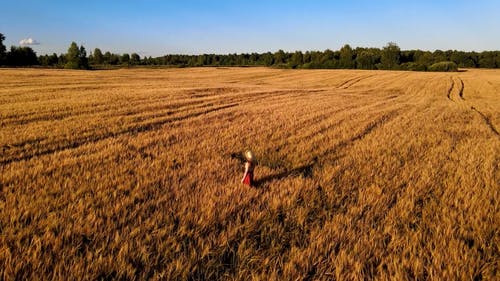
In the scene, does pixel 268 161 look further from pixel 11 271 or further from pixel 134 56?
pixel 134 56

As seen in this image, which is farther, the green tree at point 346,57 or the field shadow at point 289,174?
the green tree at point 346,57

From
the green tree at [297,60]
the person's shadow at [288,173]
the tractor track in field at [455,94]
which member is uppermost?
the green tree at [297,60]

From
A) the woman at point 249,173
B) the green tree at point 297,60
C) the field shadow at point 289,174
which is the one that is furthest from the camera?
the green tree at point 297,60

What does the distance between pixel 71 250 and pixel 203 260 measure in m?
1.11

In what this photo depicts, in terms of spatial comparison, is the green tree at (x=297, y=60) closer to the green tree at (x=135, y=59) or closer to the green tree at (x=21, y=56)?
the green tree at (x=135, y=59)

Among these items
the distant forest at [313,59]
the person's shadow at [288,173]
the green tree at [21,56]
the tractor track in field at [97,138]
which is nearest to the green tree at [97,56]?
the distant forest at [313,59]

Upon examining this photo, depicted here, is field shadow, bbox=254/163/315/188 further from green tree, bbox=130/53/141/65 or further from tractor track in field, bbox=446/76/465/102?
green tree, bbox=130/53/141/65

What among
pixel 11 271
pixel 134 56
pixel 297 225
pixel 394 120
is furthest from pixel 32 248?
pixel 134 56

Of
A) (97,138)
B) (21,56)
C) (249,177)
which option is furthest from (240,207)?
(21,56)

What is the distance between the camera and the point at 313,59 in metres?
108

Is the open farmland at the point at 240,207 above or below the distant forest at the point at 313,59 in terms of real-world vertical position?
below

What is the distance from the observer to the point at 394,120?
36.6 feet

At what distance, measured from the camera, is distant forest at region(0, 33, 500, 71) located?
84.9 metres

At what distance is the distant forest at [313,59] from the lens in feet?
279
